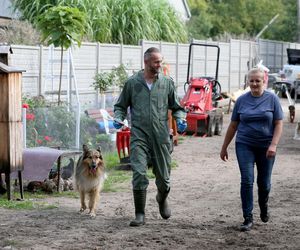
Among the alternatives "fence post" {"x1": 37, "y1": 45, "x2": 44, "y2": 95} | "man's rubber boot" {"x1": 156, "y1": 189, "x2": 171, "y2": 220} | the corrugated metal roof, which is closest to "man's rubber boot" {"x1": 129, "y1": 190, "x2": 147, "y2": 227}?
"man's rubber boot" {"x1": 156, "y1": 189, "x2": 171, "y2": 220}

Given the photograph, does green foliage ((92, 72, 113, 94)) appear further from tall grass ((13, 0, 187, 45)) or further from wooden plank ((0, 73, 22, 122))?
wooden plank ((0, 73, 22, 122))

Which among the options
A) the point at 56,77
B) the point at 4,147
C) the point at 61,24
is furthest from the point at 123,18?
the point at 4,147

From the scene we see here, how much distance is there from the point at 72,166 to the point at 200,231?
4.11m

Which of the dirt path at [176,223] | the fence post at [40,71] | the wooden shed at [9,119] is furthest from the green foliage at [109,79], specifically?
the wooden shed at [9,119]

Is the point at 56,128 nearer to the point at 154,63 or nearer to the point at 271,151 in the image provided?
the point at 154,63

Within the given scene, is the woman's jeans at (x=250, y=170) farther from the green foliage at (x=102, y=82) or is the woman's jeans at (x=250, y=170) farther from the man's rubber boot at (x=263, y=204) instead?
the green foliage at (x=102, y=82)

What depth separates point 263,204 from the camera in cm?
927

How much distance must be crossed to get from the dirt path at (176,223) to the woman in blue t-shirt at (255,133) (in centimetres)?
49

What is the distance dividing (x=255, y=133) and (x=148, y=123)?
1.15 m

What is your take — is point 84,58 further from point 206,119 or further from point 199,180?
point 199,180

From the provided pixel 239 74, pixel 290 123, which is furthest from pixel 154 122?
pixel 239 74

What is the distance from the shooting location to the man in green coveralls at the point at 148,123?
9219 millimetres

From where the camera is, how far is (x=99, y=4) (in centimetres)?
2556

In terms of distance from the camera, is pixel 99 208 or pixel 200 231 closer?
pixel 200 231
